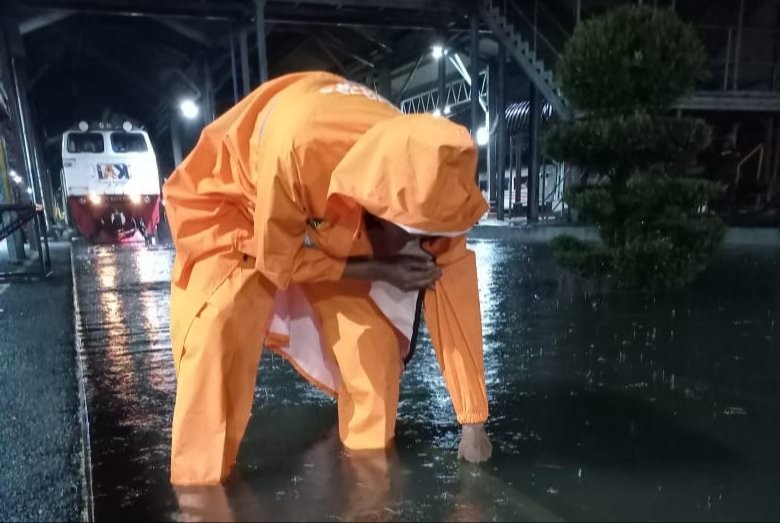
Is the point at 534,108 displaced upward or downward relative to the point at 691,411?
upward

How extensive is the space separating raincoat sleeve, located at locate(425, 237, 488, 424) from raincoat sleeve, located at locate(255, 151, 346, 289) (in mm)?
280

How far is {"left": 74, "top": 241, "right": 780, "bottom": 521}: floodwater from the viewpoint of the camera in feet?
4.52

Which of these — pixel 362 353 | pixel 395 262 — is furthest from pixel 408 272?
pixel 362 353

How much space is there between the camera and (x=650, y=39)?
346 centimetres

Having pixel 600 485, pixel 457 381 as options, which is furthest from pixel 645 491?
pixel 457 381

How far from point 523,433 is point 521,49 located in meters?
6.98

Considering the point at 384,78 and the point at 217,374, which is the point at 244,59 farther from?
the point at 217,374

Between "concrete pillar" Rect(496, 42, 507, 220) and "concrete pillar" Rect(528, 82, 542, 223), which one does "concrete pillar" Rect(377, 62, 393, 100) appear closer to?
"concrete pillar" Rect(496, 42, 507, 220)

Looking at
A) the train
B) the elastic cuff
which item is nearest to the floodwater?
the elastic cuff

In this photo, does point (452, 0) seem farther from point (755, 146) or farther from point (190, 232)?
point (190, 232)

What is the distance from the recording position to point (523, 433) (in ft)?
5.79

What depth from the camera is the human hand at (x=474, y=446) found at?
5.13 ft

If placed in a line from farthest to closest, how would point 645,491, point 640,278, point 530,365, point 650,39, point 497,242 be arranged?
point 497,242 → point 640,278 → point 650,39 → point 530,365 → point 645,491

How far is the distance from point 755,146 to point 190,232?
9.26m
